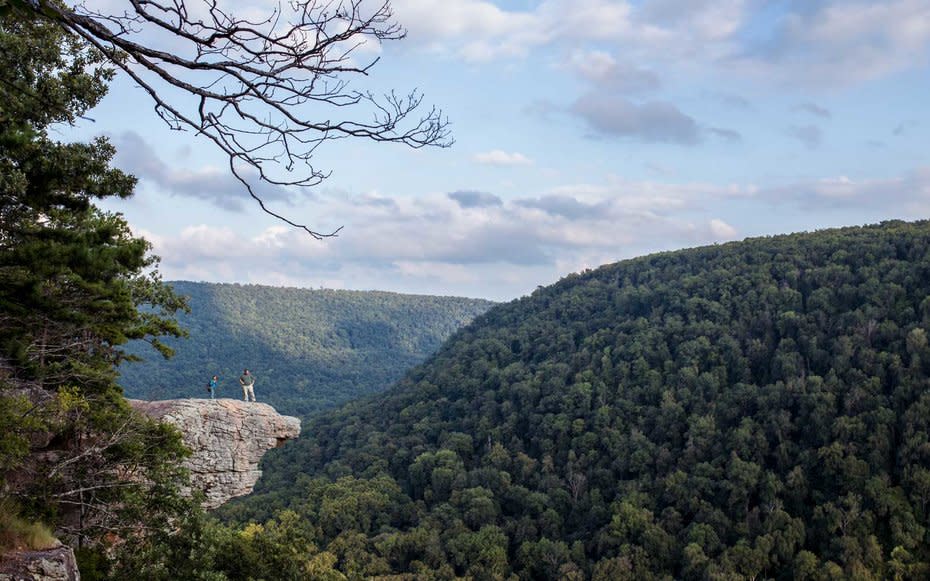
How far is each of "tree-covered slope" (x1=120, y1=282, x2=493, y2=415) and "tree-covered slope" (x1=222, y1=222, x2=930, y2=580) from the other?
31250mm

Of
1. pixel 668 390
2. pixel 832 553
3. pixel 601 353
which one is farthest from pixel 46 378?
pixel 601 353

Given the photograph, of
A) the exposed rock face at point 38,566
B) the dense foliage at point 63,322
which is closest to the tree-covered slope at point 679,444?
the dense foliage at point 63,322

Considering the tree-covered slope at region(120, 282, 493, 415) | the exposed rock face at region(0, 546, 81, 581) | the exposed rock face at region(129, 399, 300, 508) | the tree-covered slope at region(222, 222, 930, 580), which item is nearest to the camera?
the exposed rock face at region(0, 546, 81, 581)

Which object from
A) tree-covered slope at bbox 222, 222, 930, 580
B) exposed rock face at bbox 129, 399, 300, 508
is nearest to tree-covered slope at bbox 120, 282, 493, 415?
tree-covered slope at bbox 222, 222, 930, 580

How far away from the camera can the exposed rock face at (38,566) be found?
5.93 m

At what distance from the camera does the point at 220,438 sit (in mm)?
14523

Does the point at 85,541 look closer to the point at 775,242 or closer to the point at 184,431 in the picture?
the point at 184,431

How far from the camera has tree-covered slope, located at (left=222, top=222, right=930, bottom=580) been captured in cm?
4381

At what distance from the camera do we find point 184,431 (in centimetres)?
1370

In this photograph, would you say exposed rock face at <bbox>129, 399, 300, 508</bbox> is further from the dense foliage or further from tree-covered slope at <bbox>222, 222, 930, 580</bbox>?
tree-covered slope at <bbox>222, 222, 930, 580</bbox>

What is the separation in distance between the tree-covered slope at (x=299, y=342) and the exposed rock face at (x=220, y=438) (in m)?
75.1

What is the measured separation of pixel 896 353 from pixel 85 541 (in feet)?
174

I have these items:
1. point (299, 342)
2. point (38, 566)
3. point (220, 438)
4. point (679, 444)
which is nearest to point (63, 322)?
point (38, 566)

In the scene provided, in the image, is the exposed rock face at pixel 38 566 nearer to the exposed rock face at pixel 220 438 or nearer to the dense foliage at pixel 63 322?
the dense foliage at pixel 63 322
